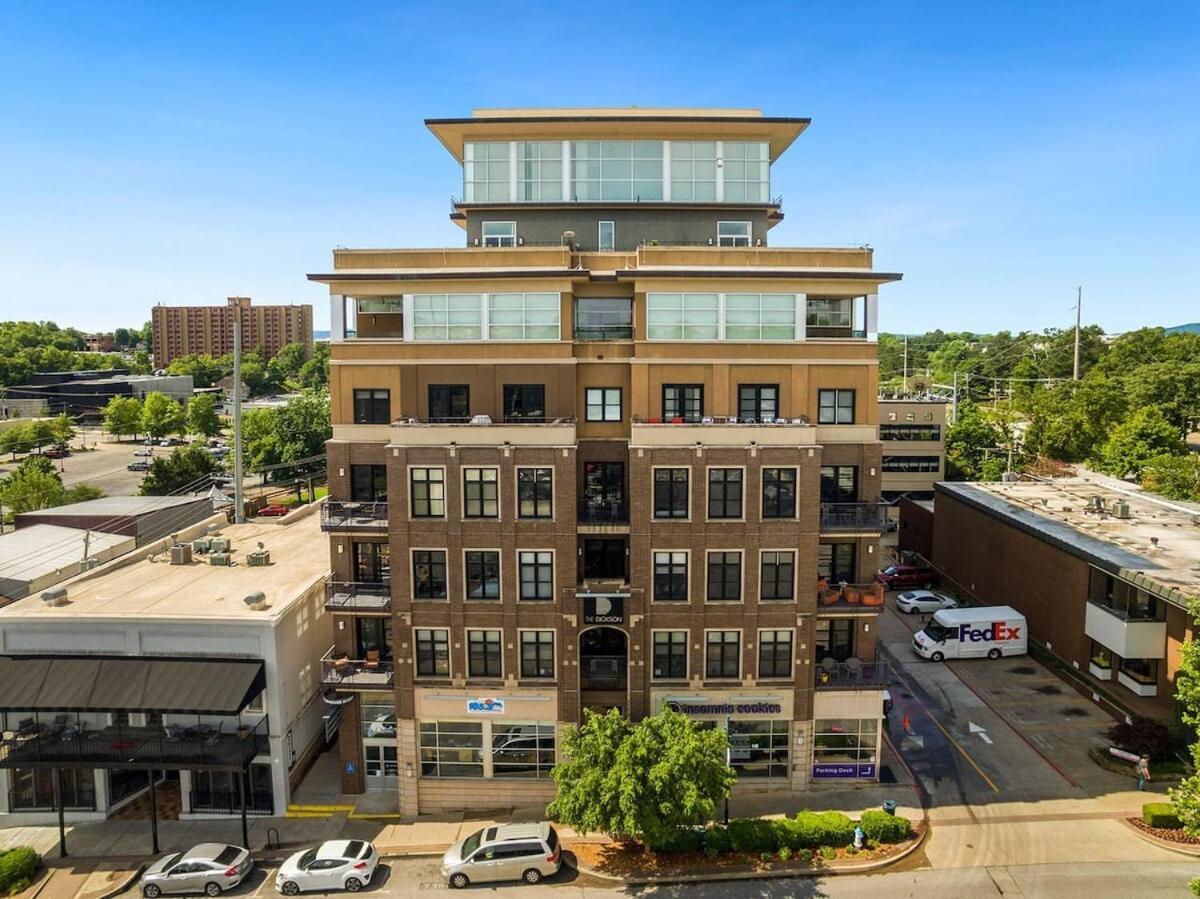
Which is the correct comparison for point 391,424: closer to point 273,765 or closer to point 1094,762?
point 273,765

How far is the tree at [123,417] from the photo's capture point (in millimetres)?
136250

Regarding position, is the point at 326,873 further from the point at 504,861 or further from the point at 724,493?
the point at 724,493

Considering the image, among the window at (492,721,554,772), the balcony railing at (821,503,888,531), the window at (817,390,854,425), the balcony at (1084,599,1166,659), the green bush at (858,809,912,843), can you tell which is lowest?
the green bush at (858,809,912,843)

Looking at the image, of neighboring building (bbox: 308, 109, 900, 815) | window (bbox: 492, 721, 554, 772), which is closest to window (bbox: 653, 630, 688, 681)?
neighboring building (bbox: 308, 109, 900, 815)

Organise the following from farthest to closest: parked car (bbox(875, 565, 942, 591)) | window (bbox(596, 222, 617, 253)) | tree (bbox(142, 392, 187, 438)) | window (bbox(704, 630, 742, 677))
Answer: tree (bbox(142, 392, 187, 438)) < parked car (bbox(875, 565, 942, 591)) < window (bbox(596, 222, 617, 253)) < window (bbox(704, 630, 742, 677))

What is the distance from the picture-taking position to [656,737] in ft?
88.9

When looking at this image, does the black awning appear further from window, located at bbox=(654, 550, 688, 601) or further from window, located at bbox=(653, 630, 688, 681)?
window, located at bbox=(654, 550, 688, 601)

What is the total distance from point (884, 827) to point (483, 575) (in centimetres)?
1870

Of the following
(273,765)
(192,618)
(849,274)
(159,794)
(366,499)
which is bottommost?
(159,794)

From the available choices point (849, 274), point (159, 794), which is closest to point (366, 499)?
point (159, 794)

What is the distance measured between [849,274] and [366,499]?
2441cm

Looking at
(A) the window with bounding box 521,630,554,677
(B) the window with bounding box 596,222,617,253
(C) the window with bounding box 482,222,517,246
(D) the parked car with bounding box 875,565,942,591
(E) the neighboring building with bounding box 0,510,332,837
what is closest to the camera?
(E) the neighboring building with bounding box 0,510,332,837

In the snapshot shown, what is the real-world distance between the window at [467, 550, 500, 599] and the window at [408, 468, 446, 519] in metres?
2.37

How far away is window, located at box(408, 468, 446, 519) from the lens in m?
31.4
